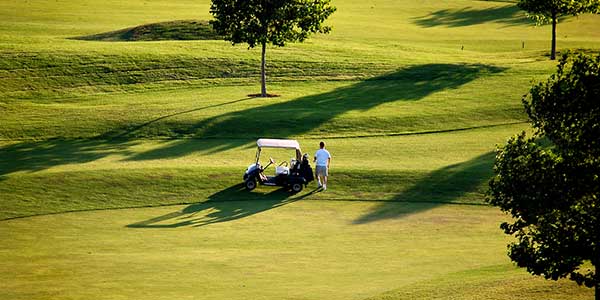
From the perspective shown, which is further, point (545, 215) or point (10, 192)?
point (10, 192)

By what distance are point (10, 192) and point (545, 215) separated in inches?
980

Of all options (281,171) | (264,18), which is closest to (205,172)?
(281,171)

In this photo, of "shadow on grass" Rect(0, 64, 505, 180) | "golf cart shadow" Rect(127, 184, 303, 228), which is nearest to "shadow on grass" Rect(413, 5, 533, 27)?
"shadow on grass" Rect(0, 64, 505, 180)

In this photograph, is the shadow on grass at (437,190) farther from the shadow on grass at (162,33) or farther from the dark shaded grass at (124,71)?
the shadow on grass at (162,33)

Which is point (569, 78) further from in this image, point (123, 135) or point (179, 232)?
point (123, 135)

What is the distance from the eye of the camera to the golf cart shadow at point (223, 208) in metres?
36.9

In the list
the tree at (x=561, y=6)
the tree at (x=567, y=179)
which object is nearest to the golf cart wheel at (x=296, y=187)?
the tree at (x=567, y=179)

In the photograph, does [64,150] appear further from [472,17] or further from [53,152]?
[472,17]

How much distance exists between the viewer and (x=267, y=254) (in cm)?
3216

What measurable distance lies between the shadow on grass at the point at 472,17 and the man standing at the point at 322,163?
174 feet

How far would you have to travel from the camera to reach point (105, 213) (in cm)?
3834

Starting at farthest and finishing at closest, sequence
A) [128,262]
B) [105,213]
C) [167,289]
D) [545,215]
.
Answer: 1. [105,213]
2. [128,262]
3. [167,289]
4. [545,215]

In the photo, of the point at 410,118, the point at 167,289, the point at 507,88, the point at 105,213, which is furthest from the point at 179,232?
the point at 507,88

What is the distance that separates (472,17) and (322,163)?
61.2 metres
